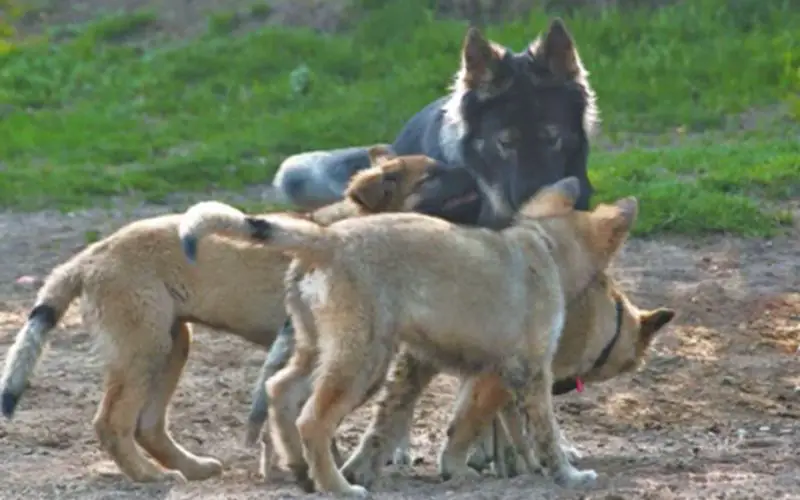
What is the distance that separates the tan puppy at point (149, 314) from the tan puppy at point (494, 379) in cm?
57

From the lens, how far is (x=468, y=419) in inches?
236

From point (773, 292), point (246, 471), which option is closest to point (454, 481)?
point (246, 471)

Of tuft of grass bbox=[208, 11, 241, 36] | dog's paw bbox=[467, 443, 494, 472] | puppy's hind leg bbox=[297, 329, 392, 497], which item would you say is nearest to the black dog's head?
dog's paw bbox=[467, 443, 494, 472]

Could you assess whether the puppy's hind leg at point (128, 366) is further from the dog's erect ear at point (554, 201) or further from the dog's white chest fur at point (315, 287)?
the dog's erect ear at point (554, 201)

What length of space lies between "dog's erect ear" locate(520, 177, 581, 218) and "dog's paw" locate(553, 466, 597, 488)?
1048 mm

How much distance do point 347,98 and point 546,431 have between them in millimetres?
9665

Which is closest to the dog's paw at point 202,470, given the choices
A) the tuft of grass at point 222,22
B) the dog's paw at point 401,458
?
the dog's paw at point 401,458

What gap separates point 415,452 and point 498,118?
1.80m

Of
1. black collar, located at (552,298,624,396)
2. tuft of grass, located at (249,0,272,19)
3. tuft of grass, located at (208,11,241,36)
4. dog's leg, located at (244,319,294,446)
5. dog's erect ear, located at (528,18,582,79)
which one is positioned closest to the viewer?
dog's leg, located at (244,319,294,446)

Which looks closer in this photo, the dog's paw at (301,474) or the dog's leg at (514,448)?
the dog's paw at (301,474)

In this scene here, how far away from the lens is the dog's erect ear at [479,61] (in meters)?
7.58

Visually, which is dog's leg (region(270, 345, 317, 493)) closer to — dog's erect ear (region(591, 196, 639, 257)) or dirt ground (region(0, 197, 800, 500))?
dirt ground (region(0, 197, 800, 500))

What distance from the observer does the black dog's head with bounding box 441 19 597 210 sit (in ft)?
24.7

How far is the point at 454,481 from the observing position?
590 centimetres
